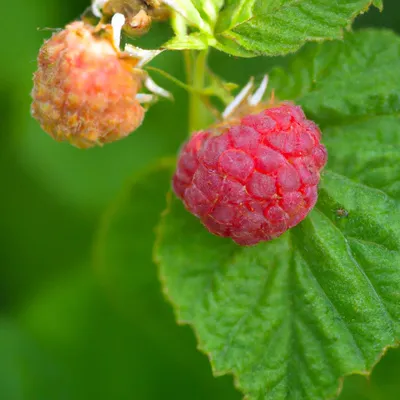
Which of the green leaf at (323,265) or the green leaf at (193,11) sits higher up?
the green leaf at (193,11)

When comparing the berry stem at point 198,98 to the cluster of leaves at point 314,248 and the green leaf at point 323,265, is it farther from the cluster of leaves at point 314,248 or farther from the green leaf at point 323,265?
the green leaf at point 323,265

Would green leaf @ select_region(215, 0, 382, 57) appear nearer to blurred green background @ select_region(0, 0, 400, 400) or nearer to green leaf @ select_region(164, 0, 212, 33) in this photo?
green leaf @ select_region(164, 0, 212, 33)

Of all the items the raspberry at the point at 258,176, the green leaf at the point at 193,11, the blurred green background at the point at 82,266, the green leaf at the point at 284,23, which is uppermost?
the green leaf at the point at 193,11

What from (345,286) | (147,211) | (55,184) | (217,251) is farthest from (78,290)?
(345,286)

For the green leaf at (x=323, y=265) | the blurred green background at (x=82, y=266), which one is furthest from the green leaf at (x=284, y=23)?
the blurred green background at (x=82, y=266)

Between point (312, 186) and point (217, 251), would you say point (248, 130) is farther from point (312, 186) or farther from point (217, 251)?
point (217, 251)

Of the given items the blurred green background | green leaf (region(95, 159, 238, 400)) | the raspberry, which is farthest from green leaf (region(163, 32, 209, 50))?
the blurred green background

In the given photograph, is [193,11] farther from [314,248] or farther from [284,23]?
[314,248]
